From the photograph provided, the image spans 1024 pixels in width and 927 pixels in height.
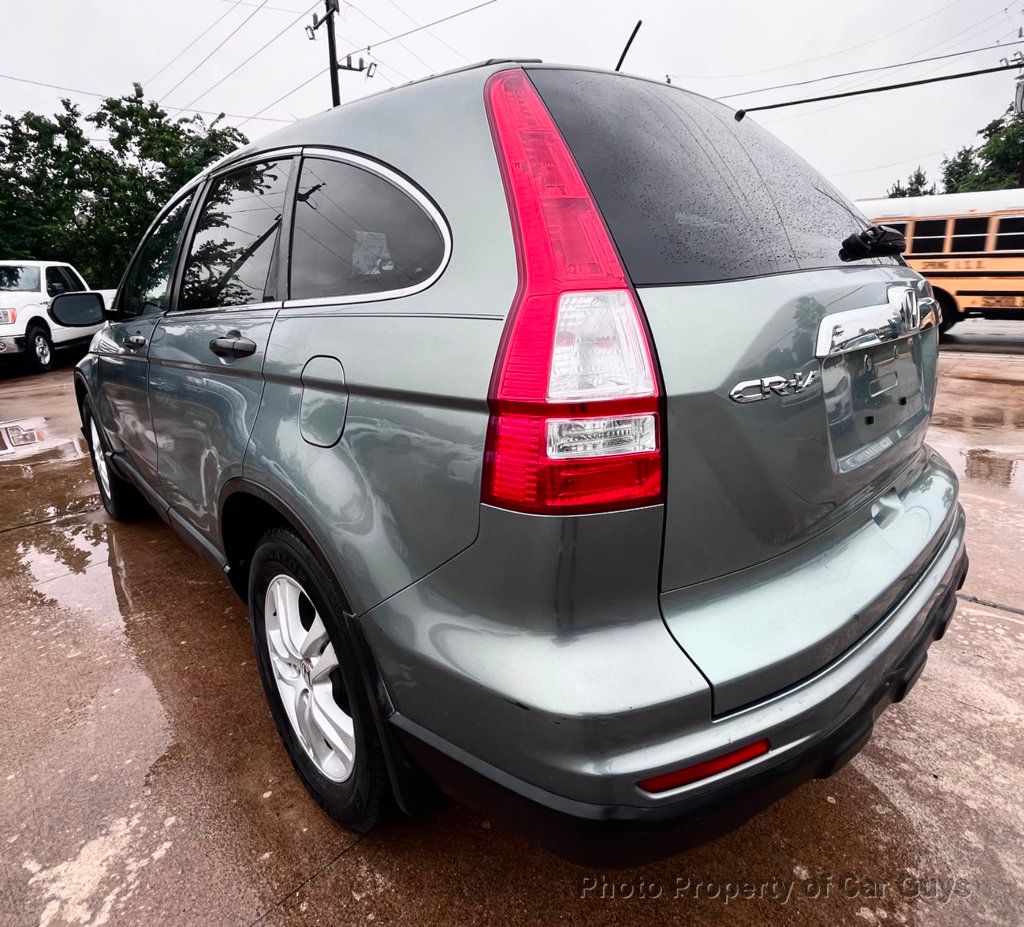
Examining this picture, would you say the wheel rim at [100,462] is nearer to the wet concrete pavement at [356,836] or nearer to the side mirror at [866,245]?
the wet concrete pavement at [356,836]

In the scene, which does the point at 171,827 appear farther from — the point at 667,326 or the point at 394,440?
the point at 667,326

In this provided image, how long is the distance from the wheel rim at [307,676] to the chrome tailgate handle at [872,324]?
1234mm

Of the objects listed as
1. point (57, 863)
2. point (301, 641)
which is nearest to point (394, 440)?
point (301, 641)

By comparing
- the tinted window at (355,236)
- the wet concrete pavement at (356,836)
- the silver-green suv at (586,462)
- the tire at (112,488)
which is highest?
the tinted window at (355,236)

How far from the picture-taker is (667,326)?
1.12 metres

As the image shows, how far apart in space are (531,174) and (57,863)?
1.92 metres

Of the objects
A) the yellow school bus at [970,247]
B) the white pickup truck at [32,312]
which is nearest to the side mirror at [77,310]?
the white pickup truck at [32,312]

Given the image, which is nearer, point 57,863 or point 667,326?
point 667,326

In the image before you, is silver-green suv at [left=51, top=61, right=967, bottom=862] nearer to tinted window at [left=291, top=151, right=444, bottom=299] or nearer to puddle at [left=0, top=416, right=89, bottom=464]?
tinted window at [left=291, top=151, right=444, bottom=299]

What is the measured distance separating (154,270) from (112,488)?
1.60m

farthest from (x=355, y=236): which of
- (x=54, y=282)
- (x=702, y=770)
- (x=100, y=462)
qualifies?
(x=54, y=282)

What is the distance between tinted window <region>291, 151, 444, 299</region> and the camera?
4.50 ft

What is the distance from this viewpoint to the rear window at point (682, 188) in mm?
1222

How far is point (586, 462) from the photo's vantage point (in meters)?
1.09
